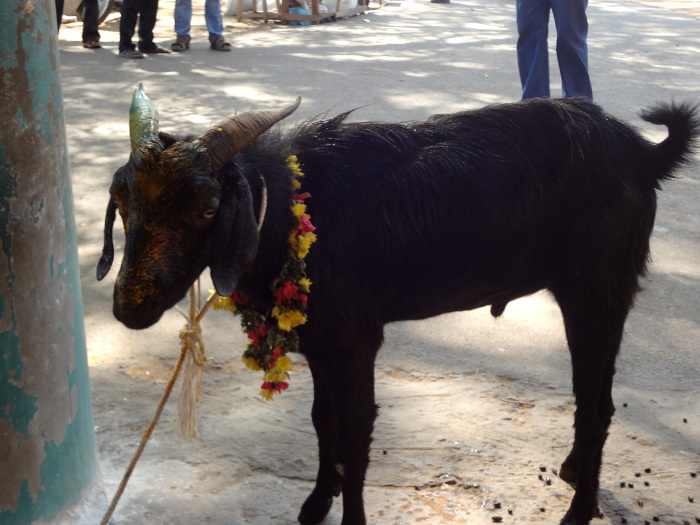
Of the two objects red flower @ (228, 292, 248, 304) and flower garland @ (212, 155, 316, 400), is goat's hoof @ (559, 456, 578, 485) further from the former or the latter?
red flower @ (228, 292, 248, 304)

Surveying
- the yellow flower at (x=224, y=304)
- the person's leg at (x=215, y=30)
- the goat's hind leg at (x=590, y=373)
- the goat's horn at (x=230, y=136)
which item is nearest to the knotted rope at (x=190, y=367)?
the yellow flower at (x=224, y=304)

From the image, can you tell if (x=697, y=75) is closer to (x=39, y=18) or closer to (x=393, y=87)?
(x=393, y=87)

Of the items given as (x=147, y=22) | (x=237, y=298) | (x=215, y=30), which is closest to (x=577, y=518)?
(x=237, y=298)

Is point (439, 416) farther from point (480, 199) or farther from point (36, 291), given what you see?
point (36, 291)

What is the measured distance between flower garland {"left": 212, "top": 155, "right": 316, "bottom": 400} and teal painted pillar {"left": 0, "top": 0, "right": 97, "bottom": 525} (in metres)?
0.58

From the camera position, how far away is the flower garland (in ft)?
9.36

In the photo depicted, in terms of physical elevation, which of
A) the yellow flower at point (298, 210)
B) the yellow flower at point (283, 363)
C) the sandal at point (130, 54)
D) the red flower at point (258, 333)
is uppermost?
the yellow flower at point (298, 210)

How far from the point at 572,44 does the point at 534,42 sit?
13.1 inches

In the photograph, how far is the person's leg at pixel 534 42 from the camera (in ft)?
24.7

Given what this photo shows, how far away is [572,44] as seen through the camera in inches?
295

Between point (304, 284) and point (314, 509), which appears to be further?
point (314, 509)

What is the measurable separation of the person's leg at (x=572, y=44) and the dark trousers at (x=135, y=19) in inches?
223

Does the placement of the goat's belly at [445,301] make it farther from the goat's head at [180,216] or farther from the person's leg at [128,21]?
the person's leg at [128,21]

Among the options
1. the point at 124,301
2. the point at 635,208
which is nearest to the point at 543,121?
the point at 635,208
